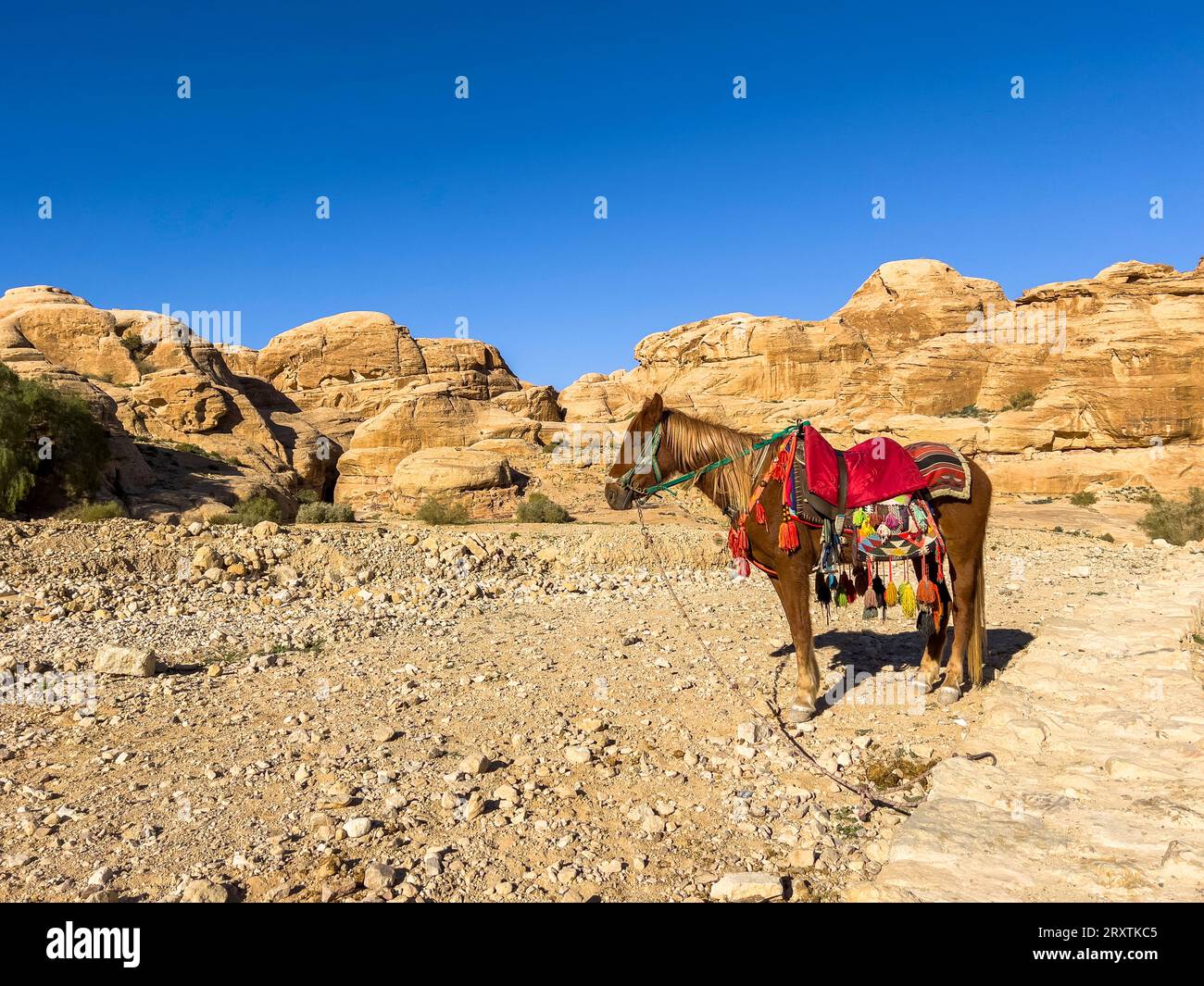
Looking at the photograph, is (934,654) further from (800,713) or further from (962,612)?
(800,713)

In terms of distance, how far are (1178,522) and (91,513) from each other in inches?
1163

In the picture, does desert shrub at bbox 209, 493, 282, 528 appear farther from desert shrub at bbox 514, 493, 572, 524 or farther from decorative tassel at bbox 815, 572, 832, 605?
decorative tassel at bbox 815, 572, 832, 605

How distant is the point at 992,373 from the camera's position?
45.8 m

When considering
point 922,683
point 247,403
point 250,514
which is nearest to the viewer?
point 922,683

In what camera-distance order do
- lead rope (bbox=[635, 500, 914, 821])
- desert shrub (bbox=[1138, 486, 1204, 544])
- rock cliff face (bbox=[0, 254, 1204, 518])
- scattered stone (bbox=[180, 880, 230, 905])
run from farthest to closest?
rock cliff face (bbox=[0, 254, 1204, 518]) < desert shrub (bbox=[1138, 486, 1204, 544]) < lead rope (bbox=[635, 500, 914, 821]) < scattered stone (bbox=[180, 880, 230, 905])

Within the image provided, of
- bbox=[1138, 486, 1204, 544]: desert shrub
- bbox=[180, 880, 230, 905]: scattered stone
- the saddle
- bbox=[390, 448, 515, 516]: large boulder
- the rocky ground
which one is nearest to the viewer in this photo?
bbox=[180, 880, 230, 905]: scattered stone

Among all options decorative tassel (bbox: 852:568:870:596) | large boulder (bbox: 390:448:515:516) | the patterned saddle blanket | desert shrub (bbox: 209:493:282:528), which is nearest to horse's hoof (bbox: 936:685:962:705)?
decorative tassel (bbox: 852:568:870:596)

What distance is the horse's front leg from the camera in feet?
17.9

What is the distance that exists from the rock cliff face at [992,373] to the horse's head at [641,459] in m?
37.6

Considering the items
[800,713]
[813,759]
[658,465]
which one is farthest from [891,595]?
[658,465]

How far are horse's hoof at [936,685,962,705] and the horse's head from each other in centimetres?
282

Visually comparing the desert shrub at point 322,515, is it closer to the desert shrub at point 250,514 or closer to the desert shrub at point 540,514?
the desert shrub at point 250,514
